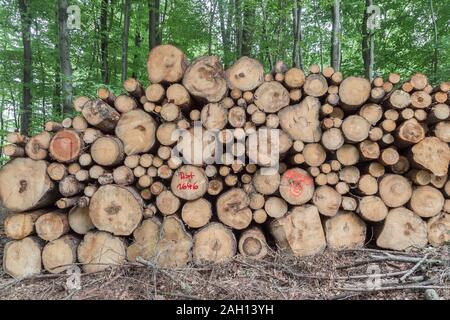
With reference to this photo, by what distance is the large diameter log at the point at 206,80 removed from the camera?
304 centimetres

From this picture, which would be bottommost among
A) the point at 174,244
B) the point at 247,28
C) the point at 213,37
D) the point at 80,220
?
the point at 174,244

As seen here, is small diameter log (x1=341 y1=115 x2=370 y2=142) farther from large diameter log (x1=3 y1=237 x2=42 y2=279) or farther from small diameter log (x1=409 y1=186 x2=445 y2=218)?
large diameter log (x1=3 y1=237 x2=42 y2=279)

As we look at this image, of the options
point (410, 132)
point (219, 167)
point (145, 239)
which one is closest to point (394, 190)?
point (410, 132)

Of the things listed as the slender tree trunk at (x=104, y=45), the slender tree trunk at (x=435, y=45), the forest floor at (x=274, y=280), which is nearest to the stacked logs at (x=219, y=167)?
the forest floor at (x=274, y=280)

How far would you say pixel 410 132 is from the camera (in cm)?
305

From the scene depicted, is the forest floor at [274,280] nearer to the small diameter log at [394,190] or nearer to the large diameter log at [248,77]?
the small diameter log at [394,190]

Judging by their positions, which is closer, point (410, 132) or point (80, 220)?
point (410, 132)

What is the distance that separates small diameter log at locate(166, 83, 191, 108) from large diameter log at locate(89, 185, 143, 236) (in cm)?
90

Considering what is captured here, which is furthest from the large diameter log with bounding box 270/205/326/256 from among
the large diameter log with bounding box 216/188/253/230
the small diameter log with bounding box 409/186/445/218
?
the small diameter log with bounding box 409/186/445/218

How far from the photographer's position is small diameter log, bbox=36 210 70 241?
10.0 ft

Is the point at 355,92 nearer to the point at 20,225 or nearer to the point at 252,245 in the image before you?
the point at 252,245

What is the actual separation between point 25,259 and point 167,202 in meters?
1.38

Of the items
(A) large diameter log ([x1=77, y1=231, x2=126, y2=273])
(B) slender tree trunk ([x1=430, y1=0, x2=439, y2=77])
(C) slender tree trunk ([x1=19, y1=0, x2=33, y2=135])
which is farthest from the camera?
(C) slender tree trunk ([x1=19, y1=0, x2=33, y2=135])
